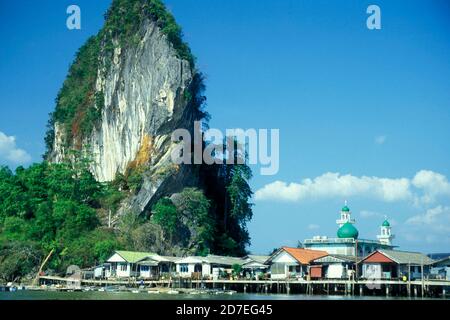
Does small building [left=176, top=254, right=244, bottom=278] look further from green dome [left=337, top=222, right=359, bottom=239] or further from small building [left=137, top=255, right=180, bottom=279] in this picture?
green dome [left=337, top=222, right=359, bottom=239]

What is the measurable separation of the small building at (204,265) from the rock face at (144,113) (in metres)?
3.45

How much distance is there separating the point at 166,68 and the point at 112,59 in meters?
3.95

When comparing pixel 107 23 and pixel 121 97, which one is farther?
pixel 107 23

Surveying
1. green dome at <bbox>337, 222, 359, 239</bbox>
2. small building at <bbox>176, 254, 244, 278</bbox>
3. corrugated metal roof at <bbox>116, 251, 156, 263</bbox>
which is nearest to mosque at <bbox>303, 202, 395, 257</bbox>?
green dome at <bbox>337, 222, 359, 239</bbox>

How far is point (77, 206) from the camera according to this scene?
1052 inches

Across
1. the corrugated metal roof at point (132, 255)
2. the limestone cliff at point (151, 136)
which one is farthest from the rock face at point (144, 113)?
the corrugated metal roof at point (132, 255)

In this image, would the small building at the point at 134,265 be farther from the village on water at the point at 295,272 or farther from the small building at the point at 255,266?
the small building at the point at 255,266

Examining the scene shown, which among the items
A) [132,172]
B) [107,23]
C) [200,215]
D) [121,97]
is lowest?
[200,215]

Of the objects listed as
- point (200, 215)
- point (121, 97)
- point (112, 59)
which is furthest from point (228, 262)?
point (112, 59)

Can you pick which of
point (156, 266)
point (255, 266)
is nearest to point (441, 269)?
point (255, 266)

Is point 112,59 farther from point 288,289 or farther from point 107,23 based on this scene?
point 288,289

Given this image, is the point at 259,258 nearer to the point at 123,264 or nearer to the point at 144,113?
the point at 123,264

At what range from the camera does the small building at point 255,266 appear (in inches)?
917
